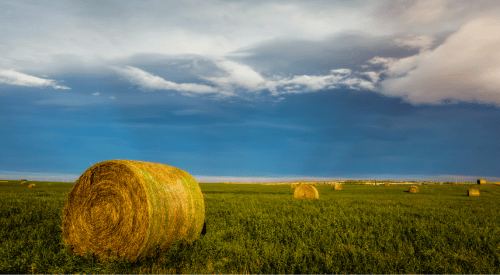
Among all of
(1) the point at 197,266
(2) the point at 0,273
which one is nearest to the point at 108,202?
(2) the point at 0,273

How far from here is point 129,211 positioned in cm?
745

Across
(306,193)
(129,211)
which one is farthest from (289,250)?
(306,193)

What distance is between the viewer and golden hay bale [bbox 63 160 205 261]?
7191mm

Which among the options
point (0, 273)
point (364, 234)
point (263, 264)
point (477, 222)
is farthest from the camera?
point (477, 222)

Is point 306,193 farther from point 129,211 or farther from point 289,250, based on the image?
point 129,211

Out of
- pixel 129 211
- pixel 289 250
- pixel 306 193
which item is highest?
pixel 129 211

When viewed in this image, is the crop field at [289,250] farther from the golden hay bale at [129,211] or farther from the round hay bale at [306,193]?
the round hay bale at [306,193]

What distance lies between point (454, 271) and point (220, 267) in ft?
17.0

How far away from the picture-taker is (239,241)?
8.32 metres

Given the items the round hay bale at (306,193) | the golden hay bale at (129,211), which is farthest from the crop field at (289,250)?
the round hay bale at (306,193)

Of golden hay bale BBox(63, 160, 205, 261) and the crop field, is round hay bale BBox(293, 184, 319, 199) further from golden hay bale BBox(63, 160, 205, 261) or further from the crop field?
golden hay bale BBox(63, 160, 205, 261)

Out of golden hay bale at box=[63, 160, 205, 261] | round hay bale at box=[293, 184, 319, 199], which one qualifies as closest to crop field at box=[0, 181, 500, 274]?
golden hay bale at box=[63, 160, 205, 261]

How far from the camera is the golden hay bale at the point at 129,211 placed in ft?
23.6

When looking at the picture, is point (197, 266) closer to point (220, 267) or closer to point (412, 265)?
point (220, 267)
